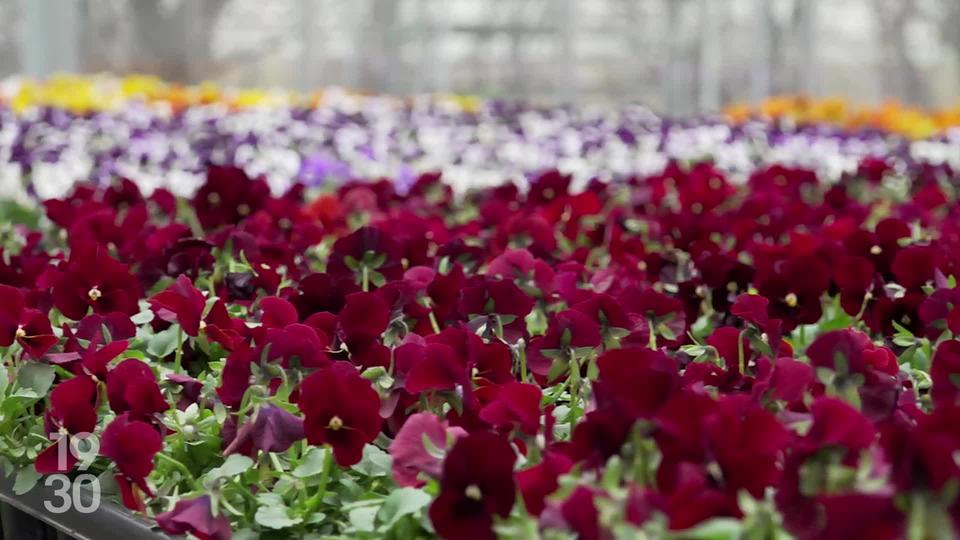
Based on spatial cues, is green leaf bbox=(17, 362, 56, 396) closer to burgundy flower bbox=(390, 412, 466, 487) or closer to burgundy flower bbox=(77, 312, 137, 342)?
burgundy flower bbox=(77, 312, 137, 342)

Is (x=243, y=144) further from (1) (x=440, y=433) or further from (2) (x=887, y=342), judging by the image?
(1) (x=440, y=433)

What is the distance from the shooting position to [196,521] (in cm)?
→ 122

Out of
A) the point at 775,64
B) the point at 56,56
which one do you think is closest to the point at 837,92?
the point at 775,64

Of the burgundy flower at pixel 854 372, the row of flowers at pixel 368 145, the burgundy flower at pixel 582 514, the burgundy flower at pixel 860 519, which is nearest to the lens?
the burgundy flower at pixel 860 519

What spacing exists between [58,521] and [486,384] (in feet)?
1.49

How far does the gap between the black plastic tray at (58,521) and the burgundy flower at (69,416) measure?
4 cm

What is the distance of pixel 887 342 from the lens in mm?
1852

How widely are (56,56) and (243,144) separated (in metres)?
8.03

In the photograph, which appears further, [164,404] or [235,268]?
[235,268]

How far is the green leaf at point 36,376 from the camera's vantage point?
1.57m

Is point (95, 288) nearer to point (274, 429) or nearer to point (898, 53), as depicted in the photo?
point (274, 429)

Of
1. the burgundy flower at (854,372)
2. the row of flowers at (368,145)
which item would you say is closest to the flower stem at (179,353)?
the burgundy flower at (854,372)

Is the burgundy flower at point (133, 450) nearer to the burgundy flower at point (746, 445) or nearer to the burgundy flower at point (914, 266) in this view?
the burgundy flower at point (746, 445)

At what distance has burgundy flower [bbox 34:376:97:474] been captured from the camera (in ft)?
4.69
